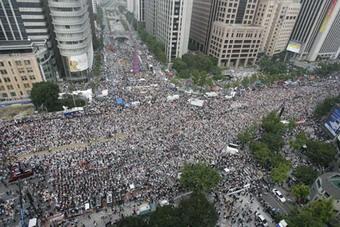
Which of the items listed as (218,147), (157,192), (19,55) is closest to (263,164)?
(218,147)

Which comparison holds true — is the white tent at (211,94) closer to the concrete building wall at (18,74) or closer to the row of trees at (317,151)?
the row of trees at (317,151)

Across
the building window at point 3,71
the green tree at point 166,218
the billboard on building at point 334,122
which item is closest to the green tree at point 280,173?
the green tree at point 166,218

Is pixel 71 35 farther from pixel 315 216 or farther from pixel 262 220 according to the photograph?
pixel 315 216

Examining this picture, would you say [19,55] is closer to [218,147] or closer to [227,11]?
[218,147]

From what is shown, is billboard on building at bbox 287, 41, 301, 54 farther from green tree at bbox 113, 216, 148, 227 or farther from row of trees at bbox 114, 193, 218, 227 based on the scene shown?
green tree at bbox 113, 216, 148, 227

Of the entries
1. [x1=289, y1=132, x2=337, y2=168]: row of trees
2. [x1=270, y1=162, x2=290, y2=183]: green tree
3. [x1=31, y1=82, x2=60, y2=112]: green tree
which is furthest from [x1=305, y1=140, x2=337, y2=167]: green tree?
[x1=31, y1=82, x2=60, y2=112]: green tree

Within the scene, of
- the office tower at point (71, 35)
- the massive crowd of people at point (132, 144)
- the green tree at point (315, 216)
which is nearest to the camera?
the green tree at point (315, 216)

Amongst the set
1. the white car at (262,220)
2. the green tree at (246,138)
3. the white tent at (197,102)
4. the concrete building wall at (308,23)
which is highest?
the concrete building wall at (308,23)

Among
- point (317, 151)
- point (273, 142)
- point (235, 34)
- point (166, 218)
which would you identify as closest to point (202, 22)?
point (235, 34)
